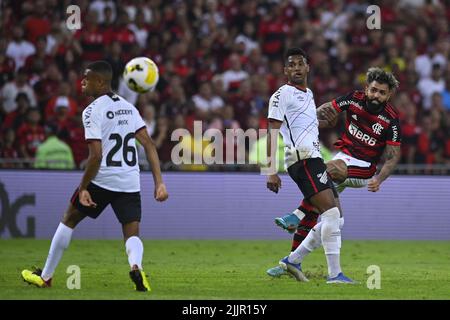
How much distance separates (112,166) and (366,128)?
3.75 meters

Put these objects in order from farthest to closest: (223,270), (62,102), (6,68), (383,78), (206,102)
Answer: (206,102), (6,68), (62,102), (223,270), (383,78)

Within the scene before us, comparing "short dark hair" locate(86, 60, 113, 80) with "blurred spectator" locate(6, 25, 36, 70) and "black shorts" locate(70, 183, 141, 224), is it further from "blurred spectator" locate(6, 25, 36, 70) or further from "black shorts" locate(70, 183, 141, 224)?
"blurred spectator" locate(6, 25, 36, 70)

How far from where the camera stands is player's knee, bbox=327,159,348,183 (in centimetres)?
1240

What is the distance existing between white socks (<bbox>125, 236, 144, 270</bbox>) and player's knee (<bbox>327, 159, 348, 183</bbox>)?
10.6ft

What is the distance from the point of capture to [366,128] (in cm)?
1254

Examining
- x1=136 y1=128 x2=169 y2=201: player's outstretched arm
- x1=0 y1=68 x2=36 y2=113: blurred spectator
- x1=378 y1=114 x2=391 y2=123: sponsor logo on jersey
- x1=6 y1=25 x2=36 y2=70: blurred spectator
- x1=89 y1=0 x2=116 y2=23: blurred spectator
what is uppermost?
x1=89 y1=0 x2=116 y2=23: blurred spectator

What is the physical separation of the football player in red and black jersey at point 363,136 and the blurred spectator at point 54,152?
7.81 m

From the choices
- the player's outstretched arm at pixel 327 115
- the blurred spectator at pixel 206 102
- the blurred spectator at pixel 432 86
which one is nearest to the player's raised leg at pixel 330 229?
the player's outstretched arm at pixel 327 115

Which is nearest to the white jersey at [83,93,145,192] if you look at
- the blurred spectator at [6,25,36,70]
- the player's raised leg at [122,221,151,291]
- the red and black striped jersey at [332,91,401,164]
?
the player's raised leg at [122,221,151,291]

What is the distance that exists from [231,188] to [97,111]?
384 inches

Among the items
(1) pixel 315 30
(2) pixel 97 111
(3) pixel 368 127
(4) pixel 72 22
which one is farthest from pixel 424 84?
(2) pixel 97 111

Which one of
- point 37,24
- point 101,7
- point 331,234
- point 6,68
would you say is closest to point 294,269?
point 331,234

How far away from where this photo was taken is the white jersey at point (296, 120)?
11297 mm

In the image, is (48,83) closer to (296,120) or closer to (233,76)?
(233,76)
